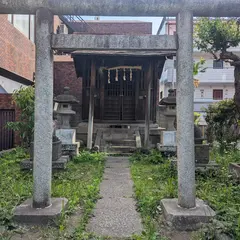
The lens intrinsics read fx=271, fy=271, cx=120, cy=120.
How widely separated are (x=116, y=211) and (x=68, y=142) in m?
5.29

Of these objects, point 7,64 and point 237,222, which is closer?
point 237,222

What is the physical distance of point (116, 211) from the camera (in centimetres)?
464

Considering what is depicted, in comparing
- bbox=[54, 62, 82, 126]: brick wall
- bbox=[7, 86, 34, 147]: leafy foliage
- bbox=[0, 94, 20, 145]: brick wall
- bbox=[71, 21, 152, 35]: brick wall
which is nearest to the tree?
bbox=[7, 86, 34, 147]: leafy foliage

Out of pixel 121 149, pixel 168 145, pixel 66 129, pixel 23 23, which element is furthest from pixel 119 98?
pixel 23 23

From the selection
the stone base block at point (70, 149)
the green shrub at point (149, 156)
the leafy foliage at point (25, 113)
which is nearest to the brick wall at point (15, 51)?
the leafy foliage at point (25, 113)

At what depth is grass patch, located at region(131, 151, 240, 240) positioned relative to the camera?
11.2ft

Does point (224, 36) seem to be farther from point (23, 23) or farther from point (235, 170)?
point (23, 23)

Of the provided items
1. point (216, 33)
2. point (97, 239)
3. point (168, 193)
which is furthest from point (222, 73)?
point (97, 239)

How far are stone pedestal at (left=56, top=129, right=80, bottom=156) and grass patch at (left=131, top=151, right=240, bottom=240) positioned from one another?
2.29 metres

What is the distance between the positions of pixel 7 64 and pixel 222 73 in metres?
19.8

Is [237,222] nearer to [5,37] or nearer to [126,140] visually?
[126,140]

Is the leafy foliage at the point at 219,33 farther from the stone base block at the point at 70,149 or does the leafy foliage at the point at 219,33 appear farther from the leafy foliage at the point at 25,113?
the leafy foliage at the point at 25,113

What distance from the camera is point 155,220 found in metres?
4.15

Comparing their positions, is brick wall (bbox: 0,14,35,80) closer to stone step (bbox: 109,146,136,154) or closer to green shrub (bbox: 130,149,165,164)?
stone step (bbox: 109,146,136,154)
